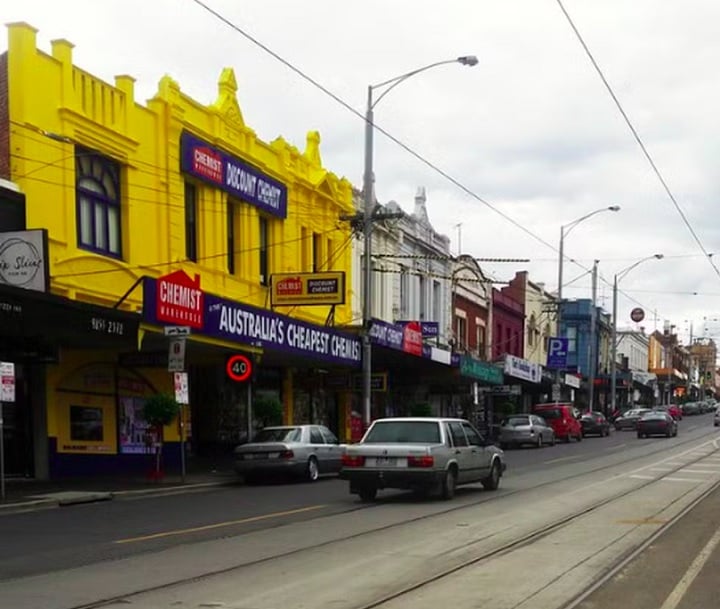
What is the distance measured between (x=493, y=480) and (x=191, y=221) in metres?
13.6

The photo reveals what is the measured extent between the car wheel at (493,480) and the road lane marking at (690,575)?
24.0ft

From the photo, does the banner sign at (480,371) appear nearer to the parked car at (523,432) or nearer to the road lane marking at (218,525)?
the parked car at (523,432)

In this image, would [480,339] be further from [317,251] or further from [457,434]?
[457,434]

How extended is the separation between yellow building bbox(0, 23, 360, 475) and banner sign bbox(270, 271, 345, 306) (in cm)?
5

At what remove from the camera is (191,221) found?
2914cm

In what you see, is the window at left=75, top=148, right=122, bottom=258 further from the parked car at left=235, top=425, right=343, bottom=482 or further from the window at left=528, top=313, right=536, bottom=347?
the window at left=528, top=313, right=536, bottom=347

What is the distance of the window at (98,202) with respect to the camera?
24250 millimetres

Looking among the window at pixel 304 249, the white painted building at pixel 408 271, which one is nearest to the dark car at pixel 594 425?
the white painted building at pixel 408 271

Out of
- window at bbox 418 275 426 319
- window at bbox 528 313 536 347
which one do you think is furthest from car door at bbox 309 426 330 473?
window at bbox 528 313 536 347

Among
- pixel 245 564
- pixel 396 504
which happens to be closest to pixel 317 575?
pixel 245 564

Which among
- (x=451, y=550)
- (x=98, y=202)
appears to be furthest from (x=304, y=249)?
(x=451, y=550)

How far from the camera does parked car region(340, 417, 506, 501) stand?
17.0m

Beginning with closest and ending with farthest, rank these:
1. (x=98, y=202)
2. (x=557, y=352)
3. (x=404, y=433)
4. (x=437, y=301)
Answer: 1. (x=404, y=433)
2. (x=98, y=202)
3. (x=437, y=301)
4. (x=557, y=352)

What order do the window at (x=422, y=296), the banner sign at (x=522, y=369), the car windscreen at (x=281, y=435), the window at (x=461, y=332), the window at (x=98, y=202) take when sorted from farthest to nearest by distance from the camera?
1. the window at (x=461, y=332)
2. the banner sign at (x=522, y=369)
3. the window at (x=422, y=296)
4. the window at (x=98, y=202)
5. the car windscreen at (x=281, y=435)
